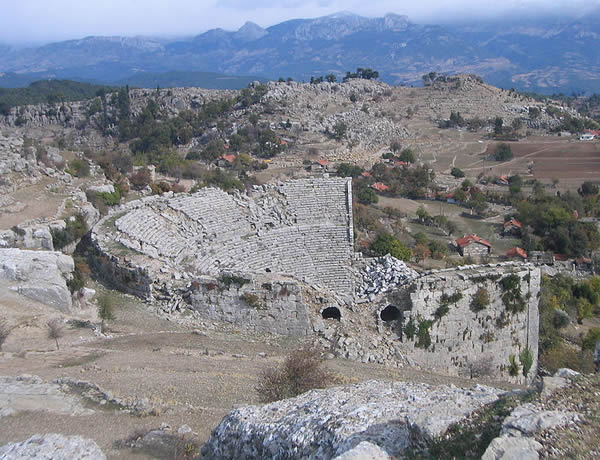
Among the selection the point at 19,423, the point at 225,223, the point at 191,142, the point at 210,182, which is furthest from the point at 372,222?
the point at 191,142

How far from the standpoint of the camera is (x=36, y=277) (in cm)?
1473

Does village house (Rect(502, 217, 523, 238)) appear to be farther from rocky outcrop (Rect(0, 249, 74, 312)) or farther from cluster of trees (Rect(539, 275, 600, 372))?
rocky outcrop (Rect(0, 249, 74, 312))

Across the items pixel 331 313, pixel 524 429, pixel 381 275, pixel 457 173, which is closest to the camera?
pixel 524 429

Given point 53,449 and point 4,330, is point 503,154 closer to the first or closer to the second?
point 4,330

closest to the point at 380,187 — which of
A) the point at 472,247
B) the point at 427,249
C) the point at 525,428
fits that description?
the point at 472,247

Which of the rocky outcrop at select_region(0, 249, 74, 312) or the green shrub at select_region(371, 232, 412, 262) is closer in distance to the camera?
the rocky outcrop at select_region(0, 249, 74, 312)

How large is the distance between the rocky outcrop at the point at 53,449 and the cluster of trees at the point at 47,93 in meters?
79.4

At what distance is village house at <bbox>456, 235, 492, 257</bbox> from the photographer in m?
32.9

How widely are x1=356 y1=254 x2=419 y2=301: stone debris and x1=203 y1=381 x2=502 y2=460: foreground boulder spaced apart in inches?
441

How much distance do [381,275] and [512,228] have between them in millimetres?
21909

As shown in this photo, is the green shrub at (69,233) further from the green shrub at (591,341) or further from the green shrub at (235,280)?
the green shrub at (591,341)

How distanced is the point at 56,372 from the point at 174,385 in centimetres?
230

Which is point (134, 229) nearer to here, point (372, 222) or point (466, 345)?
point (466, 345)

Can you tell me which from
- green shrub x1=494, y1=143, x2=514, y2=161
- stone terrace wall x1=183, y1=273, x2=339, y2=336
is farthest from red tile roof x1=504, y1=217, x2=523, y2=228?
stone terrace wall x1=183, y1=273, x2=339, y2=336
